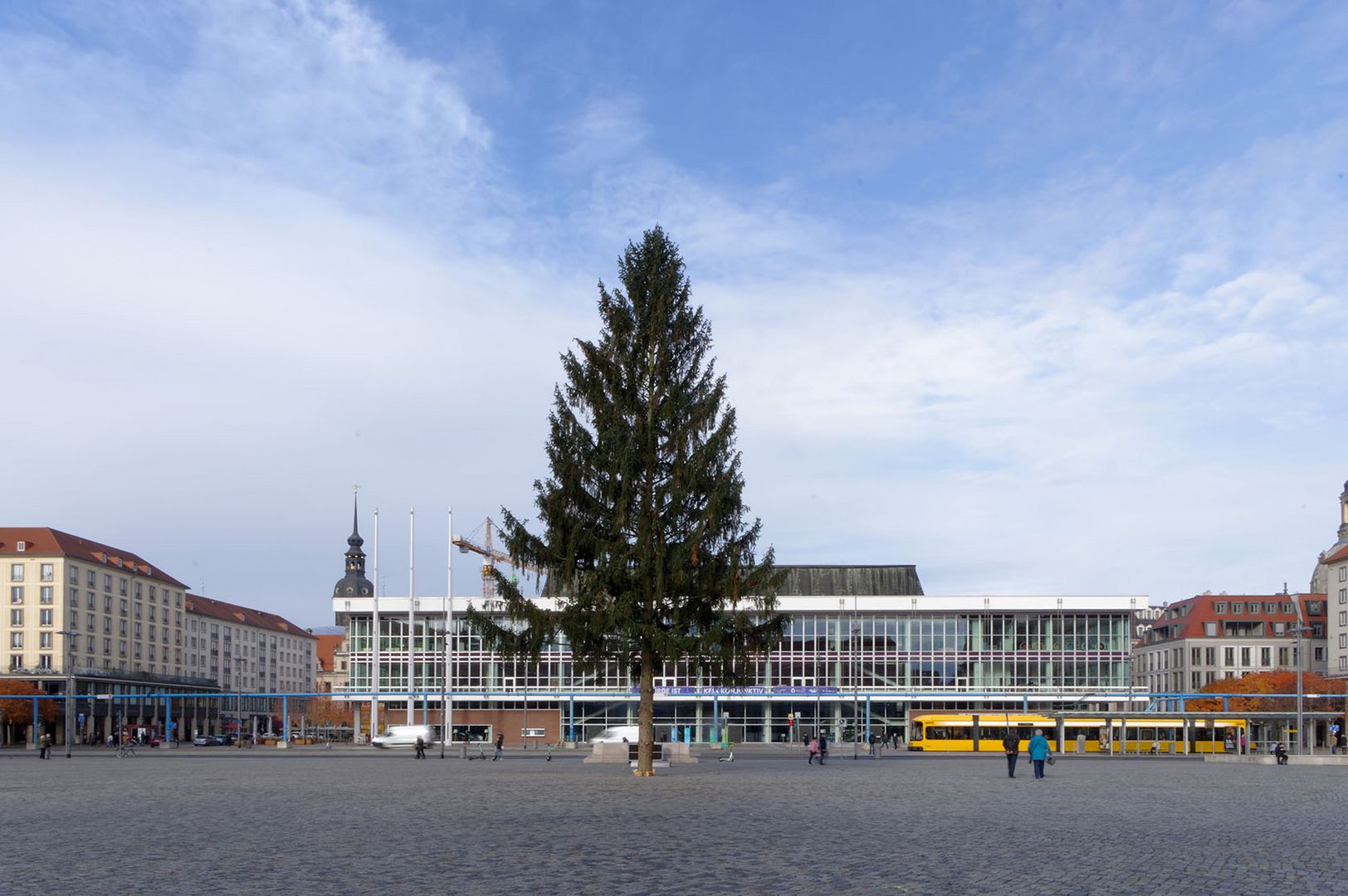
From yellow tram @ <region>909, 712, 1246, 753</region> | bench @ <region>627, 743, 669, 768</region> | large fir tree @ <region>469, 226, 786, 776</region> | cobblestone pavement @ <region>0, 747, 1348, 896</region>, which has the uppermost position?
large fir tree @ <region>469, 226, 786, 776</region>

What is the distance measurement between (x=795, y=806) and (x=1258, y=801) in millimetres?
11720

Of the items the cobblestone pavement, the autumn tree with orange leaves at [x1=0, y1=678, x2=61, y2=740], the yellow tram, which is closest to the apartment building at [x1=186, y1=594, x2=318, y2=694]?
the autumn tree with orange leaves at [x1=0, y1=678, x2=61, y2=740]

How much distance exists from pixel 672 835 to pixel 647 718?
2079cm

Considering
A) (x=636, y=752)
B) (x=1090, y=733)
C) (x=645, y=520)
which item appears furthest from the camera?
(x=1090, y=733)

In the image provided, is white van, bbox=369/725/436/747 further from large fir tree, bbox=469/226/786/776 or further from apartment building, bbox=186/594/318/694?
apartment building, bbox=186/594/318/694

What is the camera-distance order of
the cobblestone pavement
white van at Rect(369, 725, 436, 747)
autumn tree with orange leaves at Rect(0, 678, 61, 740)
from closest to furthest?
the cobblestone pavement, white van at Rect(369, 725, 436, 747), autumn tree with orange leaves at Rect(0, 678, 61, 740)

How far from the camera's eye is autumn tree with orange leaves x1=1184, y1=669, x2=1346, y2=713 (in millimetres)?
127188

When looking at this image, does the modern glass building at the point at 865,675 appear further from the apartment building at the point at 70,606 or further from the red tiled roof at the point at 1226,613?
the red tiled roof at the point at 1226,613

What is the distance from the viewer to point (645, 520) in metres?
40.8

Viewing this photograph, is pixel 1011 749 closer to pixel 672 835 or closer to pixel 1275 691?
pixel 672 835

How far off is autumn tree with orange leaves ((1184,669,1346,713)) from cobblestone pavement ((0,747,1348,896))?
9230 cm

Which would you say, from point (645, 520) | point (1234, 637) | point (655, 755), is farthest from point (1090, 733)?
point (1234, 637)

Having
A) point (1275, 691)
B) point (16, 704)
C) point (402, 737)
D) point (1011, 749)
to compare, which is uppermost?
point (1011, 749)

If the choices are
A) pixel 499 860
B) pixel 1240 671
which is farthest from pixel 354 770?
pixel 1240 671
